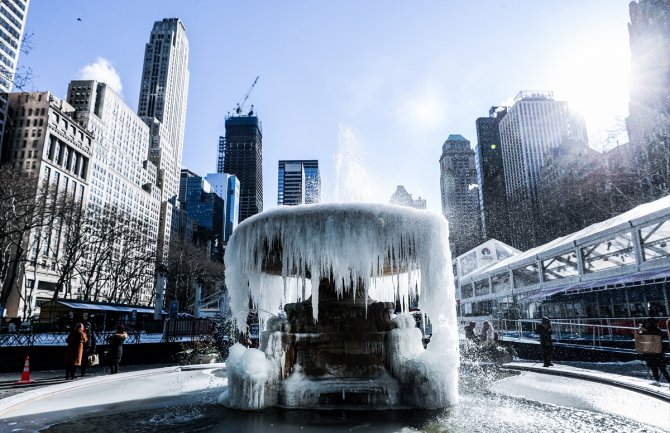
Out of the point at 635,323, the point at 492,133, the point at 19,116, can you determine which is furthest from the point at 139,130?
the point at 635,323

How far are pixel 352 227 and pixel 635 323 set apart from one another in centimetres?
1472

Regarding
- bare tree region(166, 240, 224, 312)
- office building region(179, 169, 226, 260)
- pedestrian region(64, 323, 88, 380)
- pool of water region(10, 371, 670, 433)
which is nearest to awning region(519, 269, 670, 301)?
pool of water region(10, 371, 670, 433)

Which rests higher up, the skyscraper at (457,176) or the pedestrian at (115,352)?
the skyscraper at (457,176)

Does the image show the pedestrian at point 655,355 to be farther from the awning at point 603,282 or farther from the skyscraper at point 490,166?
the skyscraper at point 490,166

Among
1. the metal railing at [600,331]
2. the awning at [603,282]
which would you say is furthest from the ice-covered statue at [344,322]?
the awning at [603,282]

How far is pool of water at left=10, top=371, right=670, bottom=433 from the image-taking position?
532cm

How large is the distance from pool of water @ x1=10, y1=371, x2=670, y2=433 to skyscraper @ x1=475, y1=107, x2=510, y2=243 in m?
90.5

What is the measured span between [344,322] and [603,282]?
12175 millimetres

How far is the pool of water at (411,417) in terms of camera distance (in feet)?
17.5

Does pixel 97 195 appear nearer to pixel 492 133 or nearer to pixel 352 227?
pixel 352 227

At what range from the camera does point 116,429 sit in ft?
17.5

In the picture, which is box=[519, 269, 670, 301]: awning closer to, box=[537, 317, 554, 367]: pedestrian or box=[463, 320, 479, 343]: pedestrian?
box=[537, 317, 554, 367]: pedestrian

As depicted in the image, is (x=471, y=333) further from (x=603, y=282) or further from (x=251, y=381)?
(x=251, y=381)

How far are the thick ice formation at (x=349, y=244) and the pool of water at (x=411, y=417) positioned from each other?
74.7 inches
